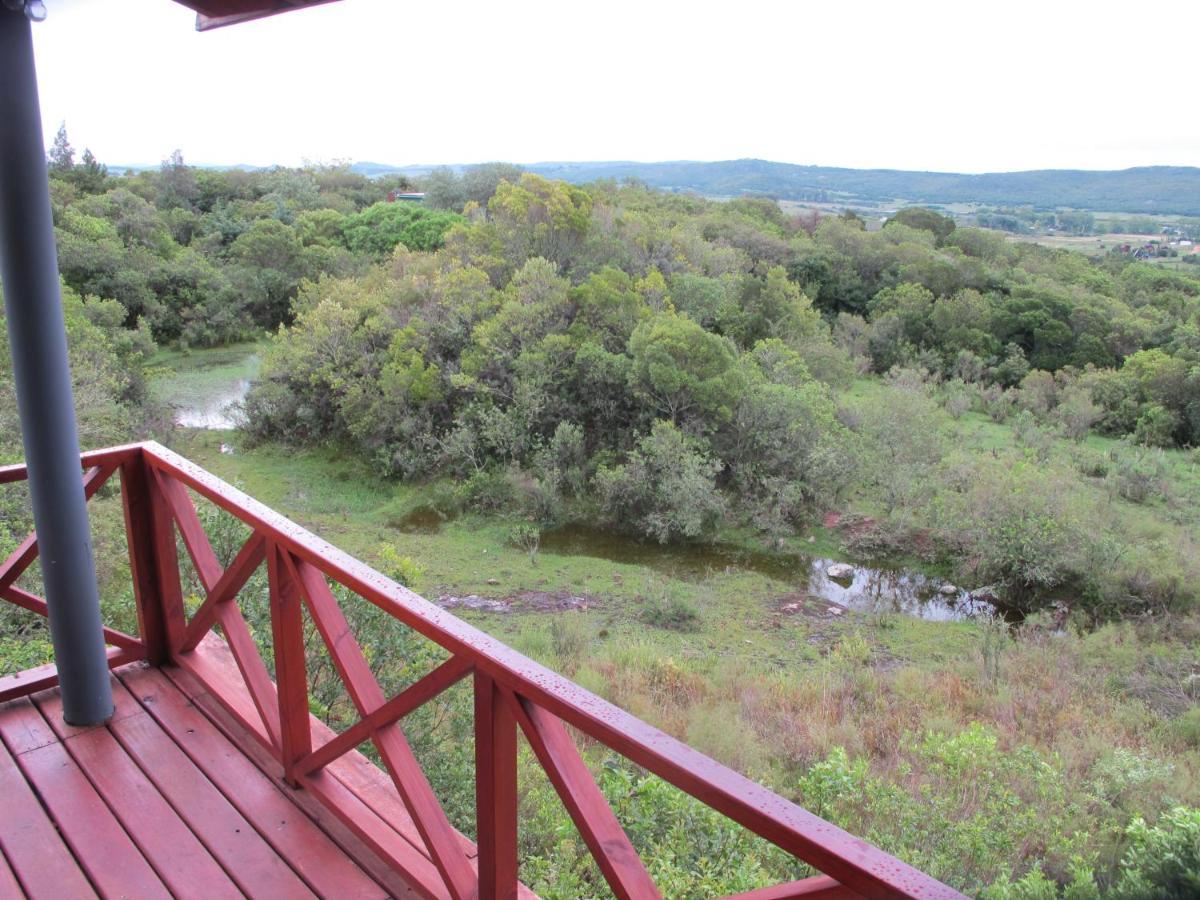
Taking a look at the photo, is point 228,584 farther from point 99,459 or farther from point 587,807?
point 587,807

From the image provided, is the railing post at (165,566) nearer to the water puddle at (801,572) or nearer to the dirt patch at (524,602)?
the dirt patch at (524,602)

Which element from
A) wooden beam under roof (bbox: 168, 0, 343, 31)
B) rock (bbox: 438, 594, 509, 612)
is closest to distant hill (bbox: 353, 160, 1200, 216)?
rock (bbox: 438, 594, 509, 612)

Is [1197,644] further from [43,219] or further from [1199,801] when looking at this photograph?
[43,219]

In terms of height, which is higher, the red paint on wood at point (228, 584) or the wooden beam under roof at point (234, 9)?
the wooden beam under roof at point (234, 9)

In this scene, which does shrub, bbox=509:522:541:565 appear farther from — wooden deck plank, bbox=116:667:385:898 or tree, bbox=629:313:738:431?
wooden deck plank, bbox=116:667:385:898

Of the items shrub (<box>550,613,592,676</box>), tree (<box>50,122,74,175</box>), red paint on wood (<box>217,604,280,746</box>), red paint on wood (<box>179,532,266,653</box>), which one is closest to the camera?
red paint on wood (<box>179,532,266,653</box>)

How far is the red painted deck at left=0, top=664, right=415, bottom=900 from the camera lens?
1.51 m

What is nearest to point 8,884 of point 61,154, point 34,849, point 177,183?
point 34,849

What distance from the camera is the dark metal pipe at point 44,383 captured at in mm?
1640

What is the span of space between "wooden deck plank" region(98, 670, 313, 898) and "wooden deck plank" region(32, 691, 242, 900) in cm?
2

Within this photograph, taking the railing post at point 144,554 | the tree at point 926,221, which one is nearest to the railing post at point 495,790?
the railing post at point 144,554

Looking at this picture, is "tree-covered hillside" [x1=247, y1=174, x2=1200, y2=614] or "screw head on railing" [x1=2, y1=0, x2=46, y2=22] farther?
"tree-covered hillside" [x1=247, y1=174, x2=1200, y2=614]

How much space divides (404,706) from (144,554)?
1.36m

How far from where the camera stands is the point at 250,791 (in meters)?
1.78
